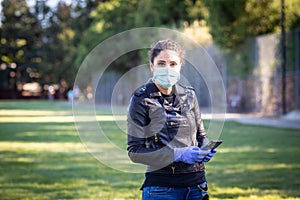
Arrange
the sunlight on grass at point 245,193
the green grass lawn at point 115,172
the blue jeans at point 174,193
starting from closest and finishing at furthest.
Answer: the blue jeans at point 174,193 → the sunlight on grass at point 245,193 → the green grass lawn at point 115,172

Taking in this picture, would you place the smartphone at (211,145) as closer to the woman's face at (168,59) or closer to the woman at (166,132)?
the woman at (166,132)

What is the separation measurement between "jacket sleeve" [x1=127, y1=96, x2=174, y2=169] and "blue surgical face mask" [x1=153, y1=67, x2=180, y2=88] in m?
0.16

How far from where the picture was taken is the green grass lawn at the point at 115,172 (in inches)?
322

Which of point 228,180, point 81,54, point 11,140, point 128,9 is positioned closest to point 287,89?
point 11,140

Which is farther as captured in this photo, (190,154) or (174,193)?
(174,193)

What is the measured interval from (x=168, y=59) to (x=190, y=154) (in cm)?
61

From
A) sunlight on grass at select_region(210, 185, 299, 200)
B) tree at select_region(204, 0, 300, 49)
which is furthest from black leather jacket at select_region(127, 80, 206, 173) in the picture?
tree at select_region(204, 0, 300, 49)

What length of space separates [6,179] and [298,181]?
4.58m

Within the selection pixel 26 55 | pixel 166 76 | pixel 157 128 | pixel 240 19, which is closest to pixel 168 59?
pixel 166 76

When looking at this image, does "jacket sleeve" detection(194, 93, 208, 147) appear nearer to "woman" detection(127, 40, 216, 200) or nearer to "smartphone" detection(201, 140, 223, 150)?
"woman" detection(127, 40, 216, 200)

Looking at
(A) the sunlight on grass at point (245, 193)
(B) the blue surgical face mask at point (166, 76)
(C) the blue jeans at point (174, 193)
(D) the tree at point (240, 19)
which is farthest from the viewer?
(D) the tree at point (240, 19)

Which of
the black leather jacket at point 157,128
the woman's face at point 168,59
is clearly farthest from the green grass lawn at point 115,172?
the woman's face at point 168,59

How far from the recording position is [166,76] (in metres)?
3.69

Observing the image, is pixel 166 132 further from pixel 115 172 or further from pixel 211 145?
pixel 115 172
